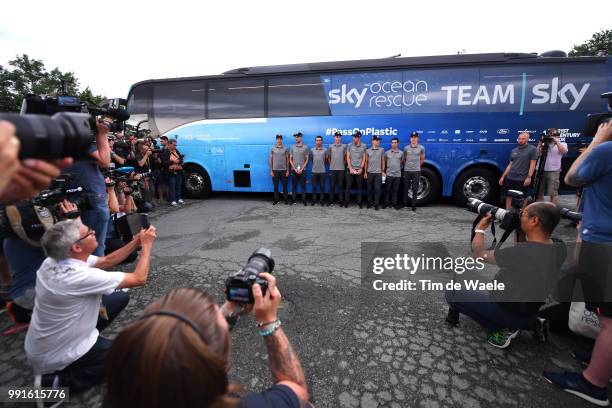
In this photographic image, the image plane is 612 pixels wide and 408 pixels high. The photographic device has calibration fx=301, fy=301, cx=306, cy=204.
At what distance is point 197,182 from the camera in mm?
8930

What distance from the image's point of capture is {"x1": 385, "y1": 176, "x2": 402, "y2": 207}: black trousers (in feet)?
24.1

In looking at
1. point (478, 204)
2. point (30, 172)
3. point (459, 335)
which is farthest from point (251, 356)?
point (478, 204)

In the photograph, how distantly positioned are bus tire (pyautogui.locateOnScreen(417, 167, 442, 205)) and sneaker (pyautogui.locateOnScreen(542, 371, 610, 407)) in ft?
18.8

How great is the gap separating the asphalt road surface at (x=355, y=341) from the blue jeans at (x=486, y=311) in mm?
214

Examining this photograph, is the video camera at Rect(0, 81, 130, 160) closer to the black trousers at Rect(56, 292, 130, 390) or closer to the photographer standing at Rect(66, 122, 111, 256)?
the black trousers at Rect(56, 292, 130, 390)

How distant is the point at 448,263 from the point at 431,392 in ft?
8.05

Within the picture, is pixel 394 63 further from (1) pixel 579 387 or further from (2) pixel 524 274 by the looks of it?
(1) pixel 579 387

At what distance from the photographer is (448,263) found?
4.19 metres

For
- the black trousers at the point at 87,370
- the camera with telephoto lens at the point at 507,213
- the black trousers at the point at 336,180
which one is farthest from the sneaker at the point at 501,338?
the black trousers at the point at 336,180

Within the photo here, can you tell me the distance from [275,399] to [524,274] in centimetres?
215

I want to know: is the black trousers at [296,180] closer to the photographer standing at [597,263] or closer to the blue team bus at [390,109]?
the blue team bus at [390,109]

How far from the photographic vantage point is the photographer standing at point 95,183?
10.4 feet

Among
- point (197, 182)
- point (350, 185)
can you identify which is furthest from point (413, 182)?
point (197, 182)

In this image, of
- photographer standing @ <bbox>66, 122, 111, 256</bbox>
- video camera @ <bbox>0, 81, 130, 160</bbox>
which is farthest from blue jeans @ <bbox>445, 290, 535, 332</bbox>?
photographer standing @ <bbox>66, 122, 111, 256</bbox>
